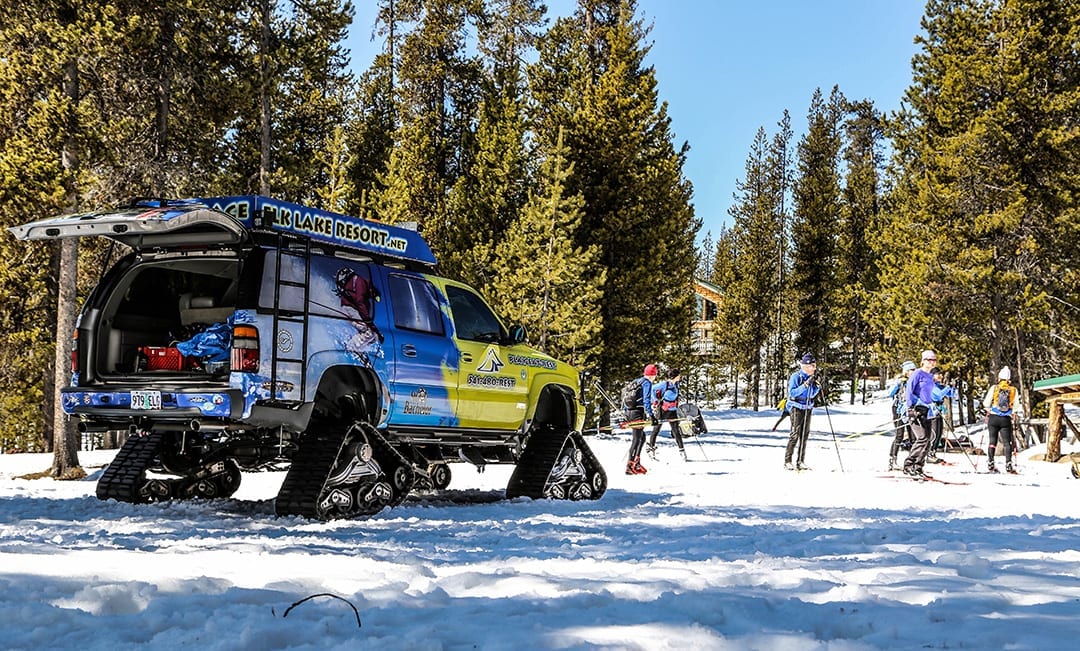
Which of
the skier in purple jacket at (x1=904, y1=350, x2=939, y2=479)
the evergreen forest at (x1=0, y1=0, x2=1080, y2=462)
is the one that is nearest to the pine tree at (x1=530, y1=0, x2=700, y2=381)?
the evergreen forest at (x1=0, y1=0, x2=1080, y2=462)

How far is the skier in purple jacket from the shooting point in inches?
631

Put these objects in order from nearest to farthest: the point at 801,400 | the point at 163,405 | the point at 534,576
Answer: the point at 534,576
the point at 163,405
the point at 801,400

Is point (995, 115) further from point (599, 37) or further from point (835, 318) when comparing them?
point (835, 318)

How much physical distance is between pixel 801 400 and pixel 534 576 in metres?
13.8

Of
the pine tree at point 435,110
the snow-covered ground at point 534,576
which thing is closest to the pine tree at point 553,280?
the pine tree at point 435,110

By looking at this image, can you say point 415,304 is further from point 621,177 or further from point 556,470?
point 621,177

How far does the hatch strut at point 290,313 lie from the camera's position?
25.7 ft

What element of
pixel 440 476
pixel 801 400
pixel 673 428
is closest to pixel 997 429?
pixel 801 400

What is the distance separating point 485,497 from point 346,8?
17.3m

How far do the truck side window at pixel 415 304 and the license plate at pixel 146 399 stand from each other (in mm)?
2241

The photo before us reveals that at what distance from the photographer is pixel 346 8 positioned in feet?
80.7

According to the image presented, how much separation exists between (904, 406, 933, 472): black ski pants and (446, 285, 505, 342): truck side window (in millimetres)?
8677

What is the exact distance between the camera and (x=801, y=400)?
1806 cm

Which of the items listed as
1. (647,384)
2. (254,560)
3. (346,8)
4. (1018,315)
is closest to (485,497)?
(254,560)
